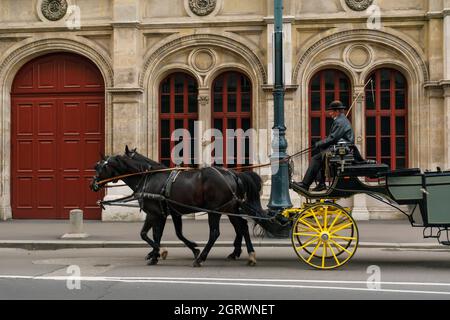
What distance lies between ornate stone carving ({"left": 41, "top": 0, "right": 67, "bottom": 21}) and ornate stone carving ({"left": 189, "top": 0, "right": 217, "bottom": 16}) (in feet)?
12.4

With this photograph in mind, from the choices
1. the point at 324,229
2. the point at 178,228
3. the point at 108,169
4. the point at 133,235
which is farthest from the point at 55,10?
the point at 324,229

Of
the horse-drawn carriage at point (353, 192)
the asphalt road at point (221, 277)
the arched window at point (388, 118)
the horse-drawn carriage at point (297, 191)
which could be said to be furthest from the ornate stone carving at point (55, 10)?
the horse-drawn carriage at point (353, 192)

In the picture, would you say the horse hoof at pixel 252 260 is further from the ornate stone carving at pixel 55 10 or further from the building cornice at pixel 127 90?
the ornate stone carving at pixel 55 10

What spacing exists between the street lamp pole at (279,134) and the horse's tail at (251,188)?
2.48 m

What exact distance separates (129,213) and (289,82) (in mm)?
5823

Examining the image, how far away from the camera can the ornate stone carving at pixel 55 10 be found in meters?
18.6

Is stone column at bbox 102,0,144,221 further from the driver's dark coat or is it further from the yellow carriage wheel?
the driver's dark coat

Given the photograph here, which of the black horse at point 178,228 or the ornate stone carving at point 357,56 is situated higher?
the ornate stone carving at point 357,56

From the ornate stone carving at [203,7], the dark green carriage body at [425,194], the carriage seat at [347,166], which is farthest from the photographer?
the ornate stone carving at [203,7]

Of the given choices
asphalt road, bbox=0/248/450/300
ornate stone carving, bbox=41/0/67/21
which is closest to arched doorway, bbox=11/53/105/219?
ornate stone carving, bbox=41/0/67/21

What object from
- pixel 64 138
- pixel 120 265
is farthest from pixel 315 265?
pixel 64 138

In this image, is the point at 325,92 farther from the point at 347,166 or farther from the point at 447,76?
the point at 347,166

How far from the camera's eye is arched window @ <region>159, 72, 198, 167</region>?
18.6 meters

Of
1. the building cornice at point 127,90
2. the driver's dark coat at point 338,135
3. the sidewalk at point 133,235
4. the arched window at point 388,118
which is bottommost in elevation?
the sidewalk at point 133,235
